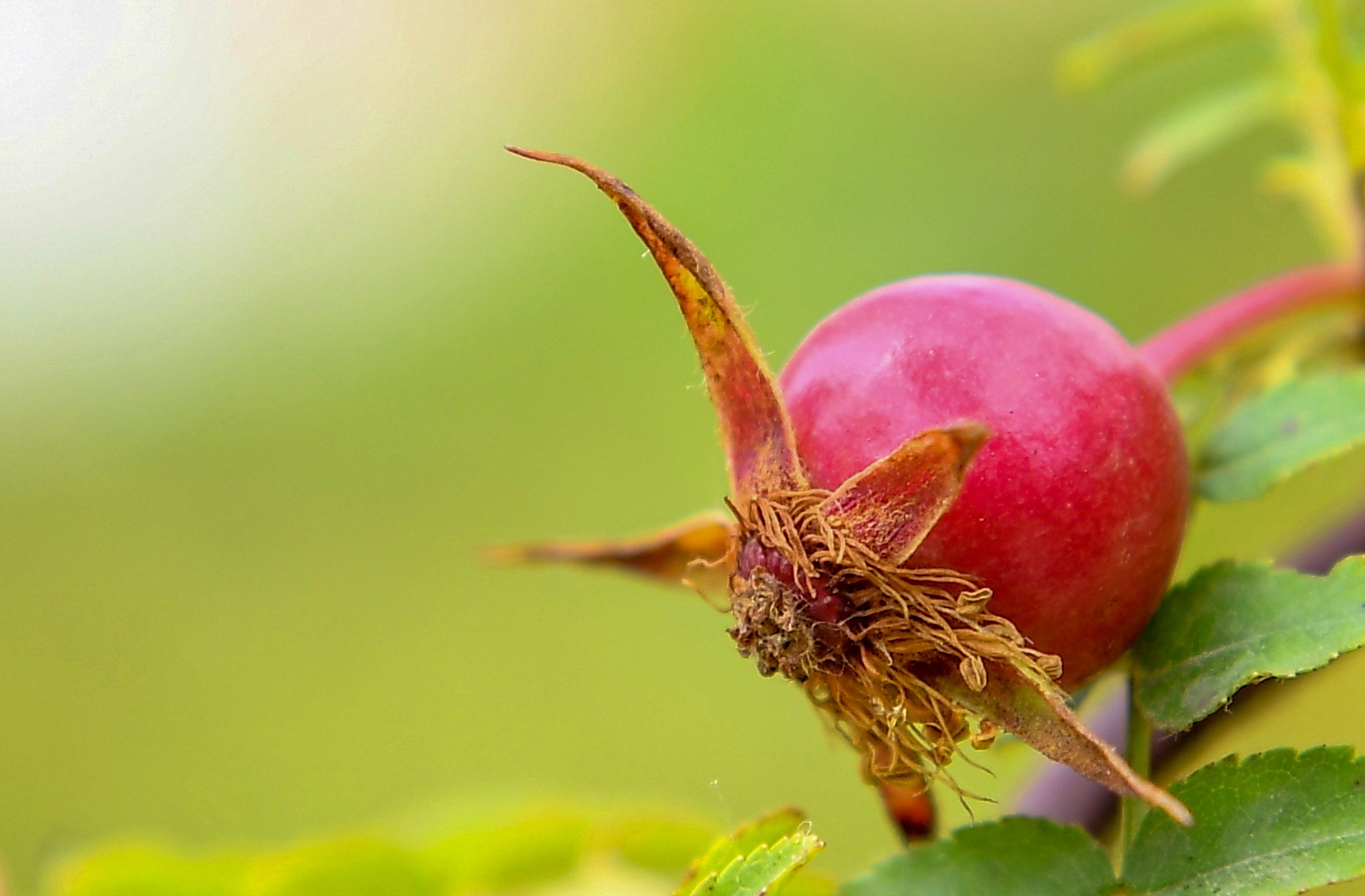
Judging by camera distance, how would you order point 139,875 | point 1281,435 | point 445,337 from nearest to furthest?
point 1281,435
point 139,875
point 445,337

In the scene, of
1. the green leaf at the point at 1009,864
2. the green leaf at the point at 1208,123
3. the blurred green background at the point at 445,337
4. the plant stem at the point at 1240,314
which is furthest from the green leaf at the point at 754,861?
the blurred green background at the point at 445,337

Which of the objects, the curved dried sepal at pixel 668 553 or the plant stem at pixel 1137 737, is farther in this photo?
the curved dried sepal at pixel 668 553

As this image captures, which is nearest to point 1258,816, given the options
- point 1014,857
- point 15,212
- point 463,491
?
point 1014,857

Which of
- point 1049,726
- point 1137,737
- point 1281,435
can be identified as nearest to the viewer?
point 1049,726

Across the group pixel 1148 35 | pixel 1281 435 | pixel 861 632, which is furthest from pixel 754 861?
pixel 1148 35

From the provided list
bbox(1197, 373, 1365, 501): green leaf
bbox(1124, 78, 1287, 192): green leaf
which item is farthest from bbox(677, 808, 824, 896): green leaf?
bbox(1124, 78, 1287, 192): green leaf

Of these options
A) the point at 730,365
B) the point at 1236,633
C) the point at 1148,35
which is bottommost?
the point at 1236,633

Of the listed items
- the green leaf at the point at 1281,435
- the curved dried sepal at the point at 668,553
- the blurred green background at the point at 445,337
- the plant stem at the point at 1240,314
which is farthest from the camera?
the blurred green background at the point at 445,337

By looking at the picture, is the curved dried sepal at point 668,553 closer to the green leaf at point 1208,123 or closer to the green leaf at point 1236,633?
the green leaf at point 1236,633

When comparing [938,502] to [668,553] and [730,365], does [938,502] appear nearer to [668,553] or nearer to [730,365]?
[730,365]
